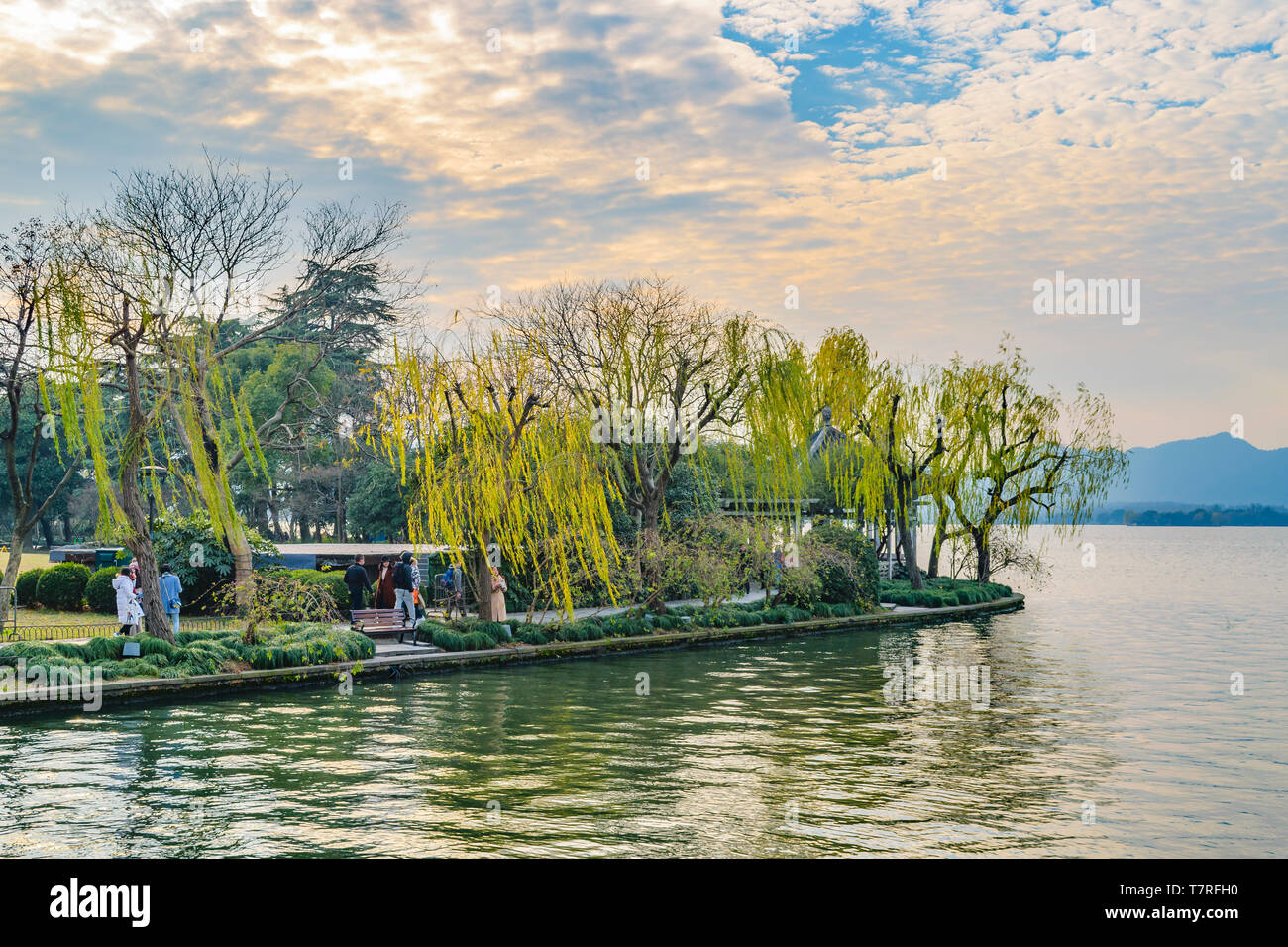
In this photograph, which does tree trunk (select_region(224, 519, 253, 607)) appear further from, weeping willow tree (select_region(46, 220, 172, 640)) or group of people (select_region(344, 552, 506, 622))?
group of people (select_region(344, 552, 506, 622))

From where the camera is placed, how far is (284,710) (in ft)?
58.7

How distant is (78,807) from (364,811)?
3158 millimetres

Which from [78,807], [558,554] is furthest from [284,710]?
[558,554]

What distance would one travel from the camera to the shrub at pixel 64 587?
28361 millimetres

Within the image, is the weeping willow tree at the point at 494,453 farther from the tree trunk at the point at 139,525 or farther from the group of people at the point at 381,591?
the tree trunk at the point at 139,525

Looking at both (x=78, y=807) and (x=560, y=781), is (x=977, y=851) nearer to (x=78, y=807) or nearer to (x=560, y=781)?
(x=560, y=781)

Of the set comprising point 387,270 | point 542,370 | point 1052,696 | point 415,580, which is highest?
point 387,270

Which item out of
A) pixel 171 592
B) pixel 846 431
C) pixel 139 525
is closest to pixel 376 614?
pixel 171 592

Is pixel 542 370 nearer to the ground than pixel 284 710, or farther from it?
farther from it

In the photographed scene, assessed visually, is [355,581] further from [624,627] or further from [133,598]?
[624,627]

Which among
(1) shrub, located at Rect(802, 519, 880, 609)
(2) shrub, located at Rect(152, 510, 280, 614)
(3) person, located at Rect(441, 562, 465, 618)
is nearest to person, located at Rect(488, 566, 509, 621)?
(3) person, located at Rect(441, 562, 465, 618)

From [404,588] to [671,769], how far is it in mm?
13232

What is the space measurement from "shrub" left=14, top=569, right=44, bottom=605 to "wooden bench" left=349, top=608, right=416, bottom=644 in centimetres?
1097
